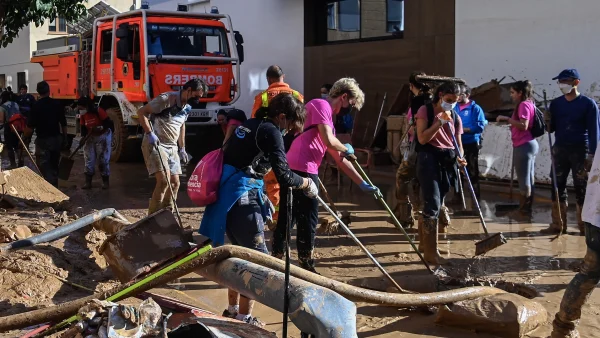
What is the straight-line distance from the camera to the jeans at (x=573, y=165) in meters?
7.59

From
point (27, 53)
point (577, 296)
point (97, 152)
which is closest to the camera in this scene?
point (577, 296)

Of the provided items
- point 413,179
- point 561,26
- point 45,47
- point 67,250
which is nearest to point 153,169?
point 67,250

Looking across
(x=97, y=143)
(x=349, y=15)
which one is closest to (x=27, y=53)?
(x=349, y=15)

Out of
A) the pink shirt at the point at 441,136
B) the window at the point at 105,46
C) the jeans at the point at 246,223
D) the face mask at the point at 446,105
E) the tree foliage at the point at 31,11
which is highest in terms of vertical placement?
the tree foliage at the point at 31,11

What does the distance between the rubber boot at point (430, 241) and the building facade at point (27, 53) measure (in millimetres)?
26735

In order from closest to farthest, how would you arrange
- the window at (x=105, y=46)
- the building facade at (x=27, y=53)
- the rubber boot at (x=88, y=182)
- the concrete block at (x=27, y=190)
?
the concrete block at (x=27, y=190)
the rubber boot at (x=88, y=182)
the window at (x=105, y=46)
the building facade at (x=27, y=53)

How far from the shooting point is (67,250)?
20.9ft

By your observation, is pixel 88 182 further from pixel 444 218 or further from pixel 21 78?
pixel 21 78

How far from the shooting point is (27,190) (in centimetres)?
989

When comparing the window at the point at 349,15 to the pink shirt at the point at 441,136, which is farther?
the window at the point at 349,15

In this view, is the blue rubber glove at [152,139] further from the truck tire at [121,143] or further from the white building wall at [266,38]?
the white building wall at [266,38]

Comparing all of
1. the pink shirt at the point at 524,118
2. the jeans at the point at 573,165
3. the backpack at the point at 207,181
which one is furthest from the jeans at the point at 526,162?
the backpack at the point at 207,181

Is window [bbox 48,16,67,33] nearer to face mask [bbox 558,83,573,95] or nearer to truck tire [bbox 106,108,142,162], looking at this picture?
truck tire [bbox 106,108,142,162]

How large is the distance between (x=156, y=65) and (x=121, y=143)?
99.5 inches
